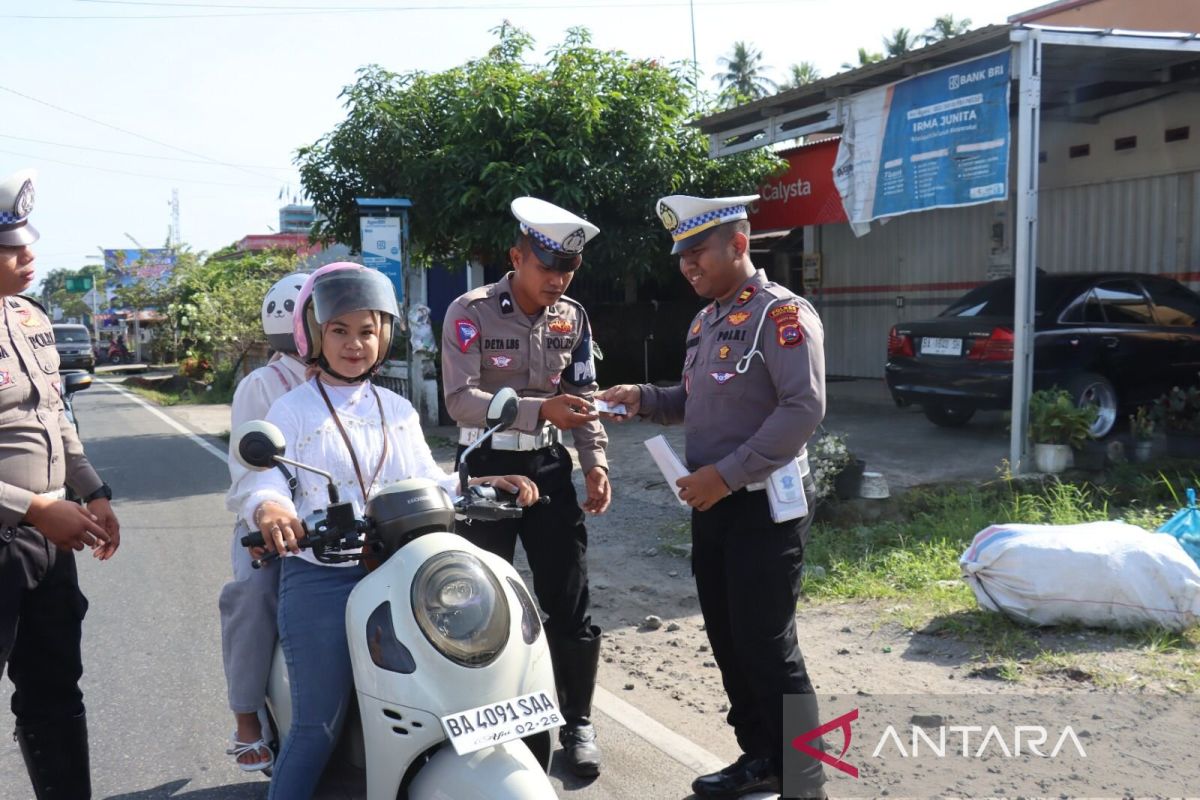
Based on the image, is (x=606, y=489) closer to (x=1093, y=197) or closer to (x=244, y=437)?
(x=244, y=437)

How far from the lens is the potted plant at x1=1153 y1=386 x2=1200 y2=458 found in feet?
26.6

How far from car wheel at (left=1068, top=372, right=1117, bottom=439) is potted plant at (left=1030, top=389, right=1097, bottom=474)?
1350 millimetres

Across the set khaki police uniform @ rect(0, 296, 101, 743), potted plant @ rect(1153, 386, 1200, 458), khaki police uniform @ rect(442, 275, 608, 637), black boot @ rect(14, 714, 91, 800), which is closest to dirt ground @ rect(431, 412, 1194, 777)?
khaki police uniform @ rect(442, 275, 608, 637)

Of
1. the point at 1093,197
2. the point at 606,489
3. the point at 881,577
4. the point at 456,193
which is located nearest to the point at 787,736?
the point at 606,489

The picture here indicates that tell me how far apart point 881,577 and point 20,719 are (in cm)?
437

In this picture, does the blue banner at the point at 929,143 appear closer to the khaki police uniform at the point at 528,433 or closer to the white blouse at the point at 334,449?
the khaki police uniform at the point at 528,433

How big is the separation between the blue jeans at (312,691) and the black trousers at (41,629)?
2.94ft

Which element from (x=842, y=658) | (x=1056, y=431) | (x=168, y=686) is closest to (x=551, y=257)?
(x=842, y=658)

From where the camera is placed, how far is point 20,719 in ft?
10.2

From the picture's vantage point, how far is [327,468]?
276 cm

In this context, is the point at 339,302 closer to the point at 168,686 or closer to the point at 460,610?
the point at 460,610

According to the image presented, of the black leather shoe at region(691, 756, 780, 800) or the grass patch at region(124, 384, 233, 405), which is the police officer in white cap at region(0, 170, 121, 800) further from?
the grass patch at region(124, 384, 233, 405)

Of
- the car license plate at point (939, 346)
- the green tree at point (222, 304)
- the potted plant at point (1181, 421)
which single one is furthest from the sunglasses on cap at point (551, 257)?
the green tree at point (222, 304)

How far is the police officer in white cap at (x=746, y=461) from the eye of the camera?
3.17 meters
